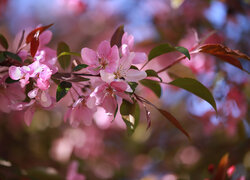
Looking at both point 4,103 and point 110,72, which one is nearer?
point 110,72

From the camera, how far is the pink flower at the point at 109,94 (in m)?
0.57

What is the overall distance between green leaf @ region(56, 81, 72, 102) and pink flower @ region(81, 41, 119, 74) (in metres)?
0.06

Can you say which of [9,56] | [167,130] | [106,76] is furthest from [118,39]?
[167,130]

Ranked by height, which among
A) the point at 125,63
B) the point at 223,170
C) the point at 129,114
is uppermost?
the point at 125,63

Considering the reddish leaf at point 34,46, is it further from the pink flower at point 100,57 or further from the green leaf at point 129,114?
the green leaf at point 129,114

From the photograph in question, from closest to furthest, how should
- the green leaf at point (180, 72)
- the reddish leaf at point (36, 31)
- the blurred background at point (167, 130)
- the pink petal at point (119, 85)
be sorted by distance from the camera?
the pink petal at point (119, 85), the reddish leaf at point (36, 31), the green leaf at point (180, 72), the blurred background at point (167, 130)

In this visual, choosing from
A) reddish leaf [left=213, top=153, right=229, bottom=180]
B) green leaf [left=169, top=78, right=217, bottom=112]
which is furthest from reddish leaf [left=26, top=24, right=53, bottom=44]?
reddish leaf [left=213, top=153, right=229, bottom=180]

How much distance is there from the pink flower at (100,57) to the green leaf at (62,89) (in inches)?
2.4

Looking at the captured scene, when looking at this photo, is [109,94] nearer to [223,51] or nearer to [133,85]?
[133,85]

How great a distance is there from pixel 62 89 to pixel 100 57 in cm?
10

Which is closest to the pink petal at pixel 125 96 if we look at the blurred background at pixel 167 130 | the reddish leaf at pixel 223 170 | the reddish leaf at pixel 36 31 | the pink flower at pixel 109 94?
the pink flower at pixel 109 94

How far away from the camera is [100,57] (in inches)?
24.8

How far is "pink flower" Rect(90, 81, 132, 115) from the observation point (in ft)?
1.88

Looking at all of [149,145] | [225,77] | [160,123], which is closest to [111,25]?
[160,123]
